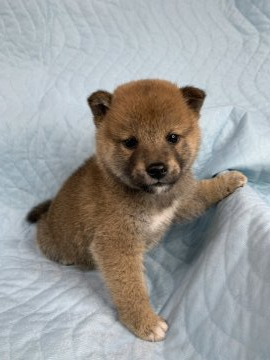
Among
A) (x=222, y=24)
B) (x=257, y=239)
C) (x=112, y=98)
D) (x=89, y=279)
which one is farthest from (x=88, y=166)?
(x=222, y=24)

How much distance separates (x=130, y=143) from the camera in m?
1.75

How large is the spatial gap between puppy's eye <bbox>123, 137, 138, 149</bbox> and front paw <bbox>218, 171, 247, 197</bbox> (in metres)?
0.51

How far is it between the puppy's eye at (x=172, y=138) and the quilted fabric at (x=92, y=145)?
37 cm

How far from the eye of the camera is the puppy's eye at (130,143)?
5.67 ft

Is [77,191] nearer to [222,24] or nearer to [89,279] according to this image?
[89,279]

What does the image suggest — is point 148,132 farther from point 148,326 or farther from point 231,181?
point 148,326

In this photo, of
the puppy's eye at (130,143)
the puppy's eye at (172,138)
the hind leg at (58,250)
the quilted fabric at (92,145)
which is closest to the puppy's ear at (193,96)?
the puppy's eye at (172,138)

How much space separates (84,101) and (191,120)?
952 millimetres

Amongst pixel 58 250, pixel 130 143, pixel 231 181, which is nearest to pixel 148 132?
pixel 130 143

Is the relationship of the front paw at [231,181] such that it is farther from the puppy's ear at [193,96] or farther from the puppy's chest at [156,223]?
the puppy's ear at [193,96]

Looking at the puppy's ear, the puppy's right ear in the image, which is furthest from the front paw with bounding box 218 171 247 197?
the puppy's right ear

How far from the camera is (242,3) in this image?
246 centimetres

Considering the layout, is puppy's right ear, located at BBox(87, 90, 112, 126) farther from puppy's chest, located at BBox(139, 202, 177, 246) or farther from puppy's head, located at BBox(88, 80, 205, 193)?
puppy's chest, located at BBox(139, 202, 177, 246)

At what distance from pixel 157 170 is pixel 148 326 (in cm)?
60
